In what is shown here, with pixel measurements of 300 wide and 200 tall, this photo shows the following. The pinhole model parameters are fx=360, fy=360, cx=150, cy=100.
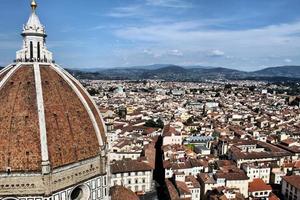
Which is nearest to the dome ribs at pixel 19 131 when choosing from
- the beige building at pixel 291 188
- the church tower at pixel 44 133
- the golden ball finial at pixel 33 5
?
the church tower at pixel 44 133

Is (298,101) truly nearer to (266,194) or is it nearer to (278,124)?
(278,124)

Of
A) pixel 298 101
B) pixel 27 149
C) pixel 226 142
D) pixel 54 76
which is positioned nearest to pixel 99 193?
pixel 27 149

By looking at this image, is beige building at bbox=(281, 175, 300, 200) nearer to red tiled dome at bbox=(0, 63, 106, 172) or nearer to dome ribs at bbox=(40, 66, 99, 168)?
red tiled dome at bbox=(0, 63, 106, 172)

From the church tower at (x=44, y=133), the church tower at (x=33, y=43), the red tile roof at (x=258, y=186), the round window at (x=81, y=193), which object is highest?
the church tower at (x=33, y=43)

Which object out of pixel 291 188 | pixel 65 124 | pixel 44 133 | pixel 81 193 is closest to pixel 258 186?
pixel 291 188

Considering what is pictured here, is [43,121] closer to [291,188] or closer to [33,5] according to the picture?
[33,5]

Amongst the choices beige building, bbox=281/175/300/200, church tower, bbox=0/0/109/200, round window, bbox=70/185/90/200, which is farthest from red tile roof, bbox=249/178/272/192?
round window, bbox=70/185/90/200

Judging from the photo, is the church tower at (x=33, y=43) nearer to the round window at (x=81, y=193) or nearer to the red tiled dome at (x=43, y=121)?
the red tiled dome at (x=43, y=121)
